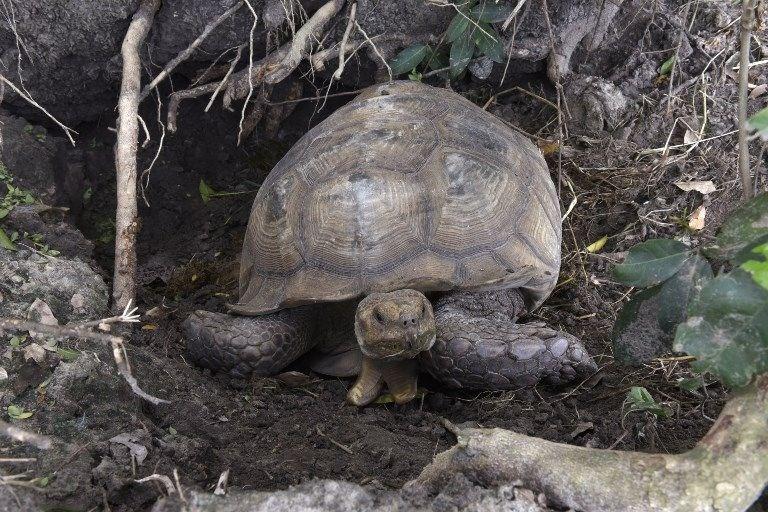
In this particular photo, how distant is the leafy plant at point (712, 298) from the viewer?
1538mm

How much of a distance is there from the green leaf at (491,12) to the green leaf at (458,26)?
61 mm

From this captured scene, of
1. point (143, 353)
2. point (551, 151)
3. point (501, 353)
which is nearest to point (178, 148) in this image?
point (143, 353)

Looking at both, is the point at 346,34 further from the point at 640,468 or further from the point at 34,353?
the point at 640,468

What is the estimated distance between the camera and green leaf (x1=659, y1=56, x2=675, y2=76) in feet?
14.3

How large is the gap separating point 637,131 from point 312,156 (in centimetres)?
210

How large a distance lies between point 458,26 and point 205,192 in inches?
70.9

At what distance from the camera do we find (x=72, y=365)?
2.50 m

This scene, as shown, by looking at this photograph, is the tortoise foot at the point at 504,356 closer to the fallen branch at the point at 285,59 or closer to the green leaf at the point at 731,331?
the green leaf at the point at 731,331

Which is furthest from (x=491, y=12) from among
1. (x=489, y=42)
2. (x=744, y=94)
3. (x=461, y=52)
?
(x=744, y=94)

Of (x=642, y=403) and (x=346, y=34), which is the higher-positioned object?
(x=346, y=34)

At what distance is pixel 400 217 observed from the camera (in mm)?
2975

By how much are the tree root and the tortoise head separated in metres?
0.85

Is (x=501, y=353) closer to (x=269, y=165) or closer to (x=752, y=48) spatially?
(x=269, y=165)

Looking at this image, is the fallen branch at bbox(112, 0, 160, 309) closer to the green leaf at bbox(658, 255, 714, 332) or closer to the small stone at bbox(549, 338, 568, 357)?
the small stone at bbox(549, 338, 568, 357)
